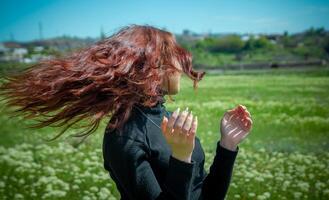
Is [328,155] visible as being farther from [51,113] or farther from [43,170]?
[51,113]

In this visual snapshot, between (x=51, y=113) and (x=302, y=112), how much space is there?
12.4 metres

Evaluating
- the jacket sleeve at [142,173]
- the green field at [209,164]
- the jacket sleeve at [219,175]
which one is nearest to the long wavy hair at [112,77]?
the jacket sleeve at [142,173]

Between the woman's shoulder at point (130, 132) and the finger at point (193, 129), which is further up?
the finger at point (193, 129)

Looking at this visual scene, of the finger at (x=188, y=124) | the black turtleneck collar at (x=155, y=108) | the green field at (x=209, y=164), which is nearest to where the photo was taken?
the finger at (x=188, y=124)

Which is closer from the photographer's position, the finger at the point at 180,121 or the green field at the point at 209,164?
the finger at the point at 180,121

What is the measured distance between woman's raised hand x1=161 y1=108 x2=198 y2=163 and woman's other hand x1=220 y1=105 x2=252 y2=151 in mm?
411

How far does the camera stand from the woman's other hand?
2422 mm

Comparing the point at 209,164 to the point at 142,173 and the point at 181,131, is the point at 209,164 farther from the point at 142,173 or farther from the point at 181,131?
the point at 181,131

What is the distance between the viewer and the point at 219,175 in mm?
2457

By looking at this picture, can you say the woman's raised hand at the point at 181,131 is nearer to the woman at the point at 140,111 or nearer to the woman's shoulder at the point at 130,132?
the woman at the point at 140,111

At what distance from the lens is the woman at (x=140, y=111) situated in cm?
212

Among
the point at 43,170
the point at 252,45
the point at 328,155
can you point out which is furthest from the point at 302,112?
the point at 252,45

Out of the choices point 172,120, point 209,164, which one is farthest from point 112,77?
point 209,164

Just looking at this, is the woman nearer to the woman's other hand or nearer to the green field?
the woman's other hand
